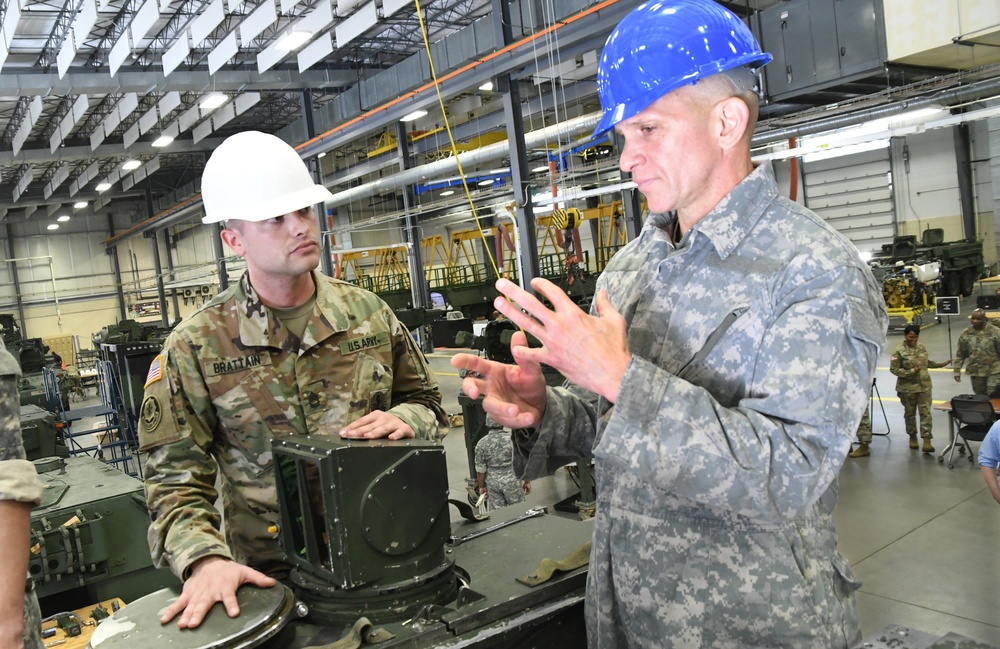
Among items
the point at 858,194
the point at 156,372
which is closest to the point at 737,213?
the point at 156,372

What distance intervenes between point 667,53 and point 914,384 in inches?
333

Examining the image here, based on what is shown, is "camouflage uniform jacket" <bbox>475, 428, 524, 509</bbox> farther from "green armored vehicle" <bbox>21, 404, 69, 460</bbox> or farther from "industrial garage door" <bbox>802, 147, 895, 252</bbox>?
"industrial garage door" <bbox>802, 147, 895, 252</bbox>

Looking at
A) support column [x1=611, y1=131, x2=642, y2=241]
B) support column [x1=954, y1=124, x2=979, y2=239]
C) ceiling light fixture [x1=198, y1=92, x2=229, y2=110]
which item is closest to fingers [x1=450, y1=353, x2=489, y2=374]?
support column [x1=611, y1=131, x2=642, y2=241]

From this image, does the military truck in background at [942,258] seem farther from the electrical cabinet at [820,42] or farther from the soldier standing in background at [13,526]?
the soldier standing in background at [13,526]

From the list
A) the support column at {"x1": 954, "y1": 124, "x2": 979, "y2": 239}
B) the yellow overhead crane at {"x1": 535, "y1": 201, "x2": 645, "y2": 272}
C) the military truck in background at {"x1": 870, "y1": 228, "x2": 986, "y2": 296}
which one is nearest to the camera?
the yellow overhead crane at {"x1": 535, "y1": 201, "x2": 645, "y2": 272}

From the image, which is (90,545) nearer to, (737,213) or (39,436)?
(39,436)

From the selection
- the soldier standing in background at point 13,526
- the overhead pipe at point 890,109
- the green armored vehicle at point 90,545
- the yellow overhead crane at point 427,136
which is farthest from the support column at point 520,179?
the soldier standing in background at point 13,526

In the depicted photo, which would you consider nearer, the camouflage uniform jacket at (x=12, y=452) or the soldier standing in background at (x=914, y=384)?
the camouflage uniform jacket at (x=12, y=452)

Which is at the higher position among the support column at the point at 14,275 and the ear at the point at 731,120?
the support column at the point at 14,275

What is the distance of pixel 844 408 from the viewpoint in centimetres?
129

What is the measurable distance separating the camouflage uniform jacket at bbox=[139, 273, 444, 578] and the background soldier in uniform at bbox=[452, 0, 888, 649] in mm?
768

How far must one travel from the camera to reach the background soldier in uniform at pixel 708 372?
4.25 ft

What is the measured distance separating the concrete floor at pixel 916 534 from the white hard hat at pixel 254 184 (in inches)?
81.6

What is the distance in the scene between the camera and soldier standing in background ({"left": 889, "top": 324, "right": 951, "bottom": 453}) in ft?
28.8
